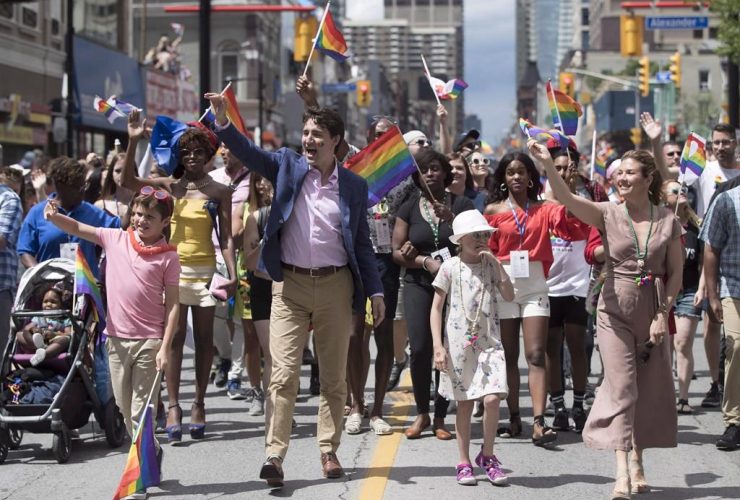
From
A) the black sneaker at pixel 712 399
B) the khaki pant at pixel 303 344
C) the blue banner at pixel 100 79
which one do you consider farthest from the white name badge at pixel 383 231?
the blue banner at pixel 100 79

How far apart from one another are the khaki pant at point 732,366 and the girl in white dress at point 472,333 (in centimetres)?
178

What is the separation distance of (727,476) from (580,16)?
18123cm

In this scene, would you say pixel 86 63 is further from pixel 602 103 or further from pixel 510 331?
pixel 602 103

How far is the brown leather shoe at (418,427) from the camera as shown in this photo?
8305 mm

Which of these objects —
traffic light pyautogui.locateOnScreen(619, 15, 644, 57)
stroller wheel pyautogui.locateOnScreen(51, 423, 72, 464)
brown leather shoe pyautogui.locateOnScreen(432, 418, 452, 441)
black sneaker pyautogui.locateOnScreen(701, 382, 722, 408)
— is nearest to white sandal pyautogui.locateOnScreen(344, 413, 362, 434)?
brown leather shoe pyautogui.locateOnScreen(432, 418, 452, 441)

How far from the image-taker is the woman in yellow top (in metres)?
8.36

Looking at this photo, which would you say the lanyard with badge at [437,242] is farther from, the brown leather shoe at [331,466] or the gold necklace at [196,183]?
the brown leather shoe at [331,466]

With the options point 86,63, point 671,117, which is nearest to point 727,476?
point 86,63

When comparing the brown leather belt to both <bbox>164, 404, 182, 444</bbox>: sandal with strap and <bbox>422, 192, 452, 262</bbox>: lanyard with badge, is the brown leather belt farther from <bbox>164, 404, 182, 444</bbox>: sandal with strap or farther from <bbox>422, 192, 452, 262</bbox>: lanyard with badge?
<bbox>164, 404, 182, 444</bbox>: sandal with strap

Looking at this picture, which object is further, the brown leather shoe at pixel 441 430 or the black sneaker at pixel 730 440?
the brown leather shoe at pixel 441 430

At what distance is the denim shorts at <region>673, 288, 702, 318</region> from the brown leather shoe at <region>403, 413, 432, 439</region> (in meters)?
2.54

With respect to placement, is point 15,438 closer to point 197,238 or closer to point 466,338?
point 197,238

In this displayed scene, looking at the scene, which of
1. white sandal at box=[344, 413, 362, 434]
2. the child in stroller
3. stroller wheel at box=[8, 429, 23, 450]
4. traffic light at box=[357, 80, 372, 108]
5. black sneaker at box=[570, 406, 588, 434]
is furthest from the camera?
traffic light at box=[357, 80, 372, 108]

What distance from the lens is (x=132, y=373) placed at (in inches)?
275
